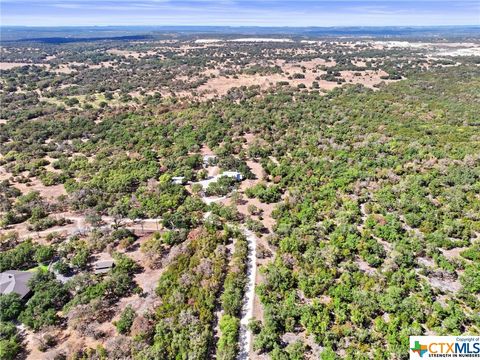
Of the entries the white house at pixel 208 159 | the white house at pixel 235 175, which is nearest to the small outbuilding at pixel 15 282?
the white house at pixel 235 175

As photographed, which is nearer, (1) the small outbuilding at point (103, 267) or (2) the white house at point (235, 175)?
(1) the small outbuilding at point (103, 267)

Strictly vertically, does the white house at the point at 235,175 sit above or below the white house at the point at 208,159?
below

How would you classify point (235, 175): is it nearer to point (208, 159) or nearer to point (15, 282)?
point (208, 159)

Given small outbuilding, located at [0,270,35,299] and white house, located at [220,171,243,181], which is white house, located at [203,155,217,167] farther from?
small outbuilding, located at [0,270,35,299]

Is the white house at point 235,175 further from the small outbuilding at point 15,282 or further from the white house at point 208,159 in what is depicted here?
the small outbuilding at point 15,282

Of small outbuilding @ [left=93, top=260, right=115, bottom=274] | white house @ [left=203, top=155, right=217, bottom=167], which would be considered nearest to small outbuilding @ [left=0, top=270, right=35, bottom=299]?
small outbuilding @ [left=93, top=260, right=115, bottom=274]

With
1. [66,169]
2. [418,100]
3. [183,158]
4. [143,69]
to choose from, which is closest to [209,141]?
[183,158]
